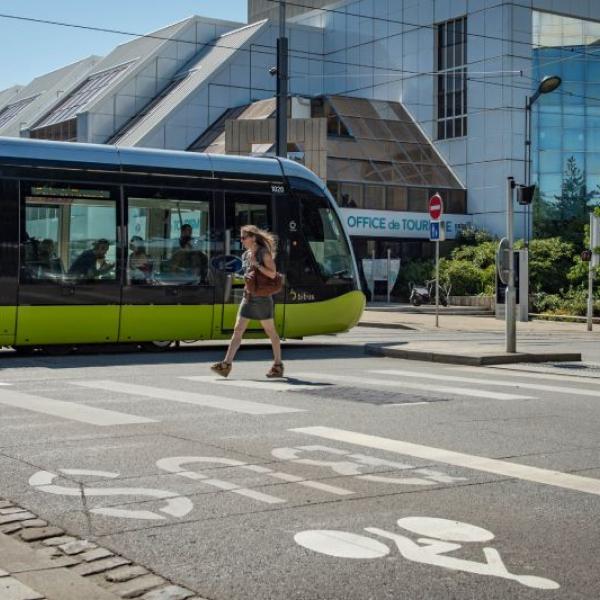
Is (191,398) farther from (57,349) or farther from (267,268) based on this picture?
(57,349)

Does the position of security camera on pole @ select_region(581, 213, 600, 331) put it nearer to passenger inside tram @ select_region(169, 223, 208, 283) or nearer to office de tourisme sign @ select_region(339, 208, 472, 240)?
passenger inside tram @ select_region(169, 223, 208, 283)

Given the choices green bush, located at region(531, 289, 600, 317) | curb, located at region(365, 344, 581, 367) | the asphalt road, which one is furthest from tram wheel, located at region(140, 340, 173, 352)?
green bush, located at region(531, 289, 600, 317)

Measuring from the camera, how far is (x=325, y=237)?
18.4m

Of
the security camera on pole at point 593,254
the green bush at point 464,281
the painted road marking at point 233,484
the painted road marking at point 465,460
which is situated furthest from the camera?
the green bush at point 464,281

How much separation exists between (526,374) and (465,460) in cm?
699

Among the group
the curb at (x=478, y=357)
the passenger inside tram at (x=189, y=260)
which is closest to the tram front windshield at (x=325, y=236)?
the passenger inside tram at (x=189, y=260)

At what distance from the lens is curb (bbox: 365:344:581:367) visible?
49.0ft

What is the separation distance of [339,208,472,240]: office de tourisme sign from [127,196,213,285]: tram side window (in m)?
27.7

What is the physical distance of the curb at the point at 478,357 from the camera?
49.0 feet

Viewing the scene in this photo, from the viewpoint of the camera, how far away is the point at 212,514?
5.52 metres

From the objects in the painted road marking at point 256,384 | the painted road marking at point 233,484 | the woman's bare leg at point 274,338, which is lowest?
the painted road marking at point 233,484

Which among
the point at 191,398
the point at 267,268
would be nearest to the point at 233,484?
the point at 191,398

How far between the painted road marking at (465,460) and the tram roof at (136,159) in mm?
8788

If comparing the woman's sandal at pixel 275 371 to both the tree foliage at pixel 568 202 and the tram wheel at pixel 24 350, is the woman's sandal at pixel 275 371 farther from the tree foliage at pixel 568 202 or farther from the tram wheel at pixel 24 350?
the tree foliage at pixel 568 202
